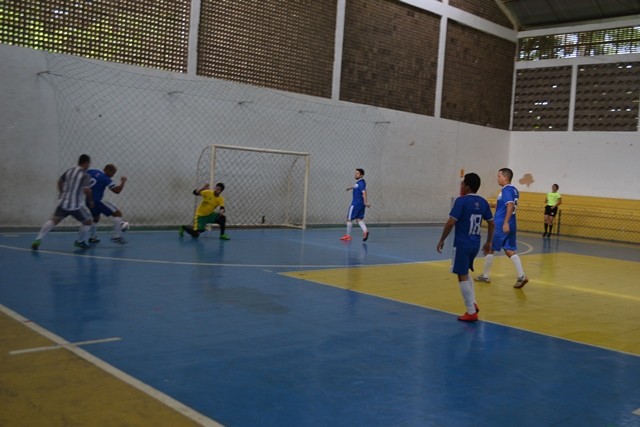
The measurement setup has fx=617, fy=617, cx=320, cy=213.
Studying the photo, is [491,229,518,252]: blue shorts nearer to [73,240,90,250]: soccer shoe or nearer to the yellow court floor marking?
the yellow court floor marking

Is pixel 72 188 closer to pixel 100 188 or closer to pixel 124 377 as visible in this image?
pixel 100 188

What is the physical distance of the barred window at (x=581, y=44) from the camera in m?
23.9

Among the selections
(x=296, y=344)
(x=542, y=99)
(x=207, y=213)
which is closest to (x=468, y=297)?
(x=296, y=344)

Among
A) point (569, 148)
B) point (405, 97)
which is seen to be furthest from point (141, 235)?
point (569, 148)

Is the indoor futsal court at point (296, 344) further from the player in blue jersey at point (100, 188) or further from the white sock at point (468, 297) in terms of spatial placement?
the player in blue jersey at point (100, 188)

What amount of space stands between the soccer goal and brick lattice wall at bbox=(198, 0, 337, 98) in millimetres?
2139

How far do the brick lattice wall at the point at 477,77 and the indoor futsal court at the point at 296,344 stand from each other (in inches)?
559

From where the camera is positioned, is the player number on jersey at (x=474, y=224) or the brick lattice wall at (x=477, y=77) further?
the brick lattice wall at (x=477, y=77)

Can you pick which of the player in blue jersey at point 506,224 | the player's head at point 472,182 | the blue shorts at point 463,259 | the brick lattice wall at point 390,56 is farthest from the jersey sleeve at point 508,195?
the brick lattice wall at point 390,56

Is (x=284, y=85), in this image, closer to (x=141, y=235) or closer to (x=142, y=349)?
(x=141, y=235)

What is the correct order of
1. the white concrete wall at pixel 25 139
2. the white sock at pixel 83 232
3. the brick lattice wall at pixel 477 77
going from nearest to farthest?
1. the white sock at pixel 83 232
2. the white concrete wall at pixel 25 139
3. the brick lattice wall at pixel 477 77

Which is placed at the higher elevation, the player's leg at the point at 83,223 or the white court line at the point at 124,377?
the player's leg at the point at 83,223

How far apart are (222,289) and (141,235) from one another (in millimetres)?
6399

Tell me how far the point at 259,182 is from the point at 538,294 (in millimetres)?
10228
